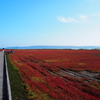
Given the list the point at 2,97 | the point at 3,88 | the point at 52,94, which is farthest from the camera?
the point at 3,88

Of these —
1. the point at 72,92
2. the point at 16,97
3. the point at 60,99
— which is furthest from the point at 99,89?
the point at 16,97

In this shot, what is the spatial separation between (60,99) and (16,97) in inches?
106

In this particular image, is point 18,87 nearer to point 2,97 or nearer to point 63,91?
point 2,97

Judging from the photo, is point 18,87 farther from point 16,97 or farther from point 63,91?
point 63,91

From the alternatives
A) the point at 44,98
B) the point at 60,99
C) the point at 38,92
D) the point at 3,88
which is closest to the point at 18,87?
the point at 3,88

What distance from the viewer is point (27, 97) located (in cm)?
839

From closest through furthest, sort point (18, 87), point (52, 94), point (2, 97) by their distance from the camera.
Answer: point (2, 97) < point (52, 94) < point (18, 87)

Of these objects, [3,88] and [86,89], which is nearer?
[3,88]

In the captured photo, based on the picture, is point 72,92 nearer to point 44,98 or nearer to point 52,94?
point 52,94

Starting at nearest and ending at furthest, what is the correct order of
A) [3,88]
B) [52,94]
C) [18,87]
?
[52,94] < [3,88] < [18,87]

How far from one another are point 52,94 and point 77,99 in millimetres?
1665

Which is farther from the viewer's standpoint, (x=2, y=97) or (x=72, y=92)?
(x=72, y=92)

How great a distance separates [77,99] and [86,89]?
238 centimetres

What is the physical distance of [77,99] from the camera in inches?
322
